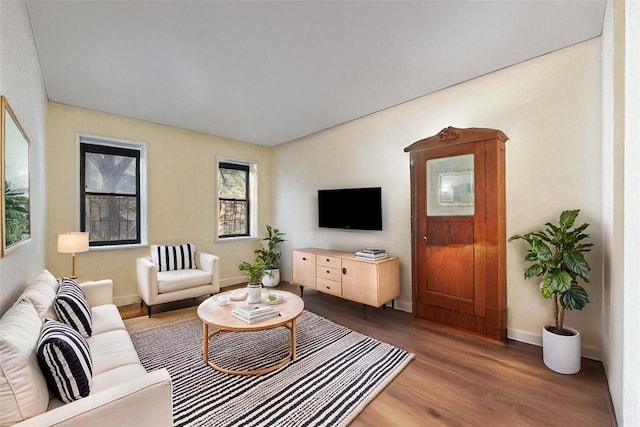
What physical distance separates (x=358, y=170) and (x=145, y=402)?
3436 mm

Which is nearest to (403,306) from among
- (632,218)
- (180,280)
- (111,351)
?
(632,218)

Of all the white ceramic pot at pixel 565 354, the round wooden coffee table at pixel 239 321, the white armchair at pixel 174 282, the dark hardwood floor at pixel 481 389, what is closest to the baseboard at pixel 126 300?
the white armchair at pixel 174 282

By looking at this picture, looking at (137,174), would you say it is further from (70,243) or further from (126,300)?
(126,300)

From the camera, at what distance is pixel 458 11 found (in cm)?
195

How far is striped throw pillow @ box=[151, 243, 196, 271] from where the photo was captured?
3.88m

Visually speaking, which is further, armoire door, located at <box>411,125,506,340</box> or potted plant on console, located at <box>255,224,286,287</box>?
potted plant on console, located at <box>255,224,286,287</box>

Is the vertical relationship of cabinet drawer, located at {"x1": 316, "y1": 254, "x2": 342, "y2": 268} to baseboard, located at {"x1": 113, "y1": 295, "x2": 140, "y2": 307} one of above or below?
above

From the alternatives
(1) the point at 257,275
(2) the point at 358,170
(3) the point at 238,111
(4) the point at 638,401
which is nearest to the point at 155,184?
(3) the point at 238,111

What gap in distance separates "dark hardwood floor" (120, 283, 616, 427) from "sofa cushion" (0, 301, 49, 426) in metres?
1.51

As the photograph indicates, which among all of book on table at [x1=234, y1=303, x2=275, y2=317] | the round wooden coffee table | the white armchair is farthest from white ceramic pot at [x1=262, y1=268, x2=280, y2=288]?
book on table at [x1=234, y1=303, x2=275, y2=317]

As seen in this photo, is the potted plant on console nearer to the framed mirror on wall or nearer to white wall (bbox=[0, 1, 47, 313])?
white wall (bbox=[0, 1, 47, 313])

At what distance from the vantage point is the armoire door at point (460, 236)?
8.40 feet

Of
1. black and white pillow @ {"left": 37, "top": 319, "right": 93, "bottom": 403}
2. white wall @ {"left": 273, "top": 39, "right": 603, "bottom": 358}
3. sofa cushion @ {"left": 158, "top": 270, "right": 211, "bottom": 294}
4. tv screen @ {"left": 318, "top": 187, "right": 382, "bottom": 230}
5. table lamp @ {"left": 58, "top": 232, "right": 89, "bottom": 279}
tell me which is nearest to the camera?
black and white pillow @ {"left": 37, "top": 319, "right": 93, "bottom": 403}

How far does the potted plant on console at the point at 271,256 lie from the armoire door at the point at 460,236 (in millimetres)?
2639
